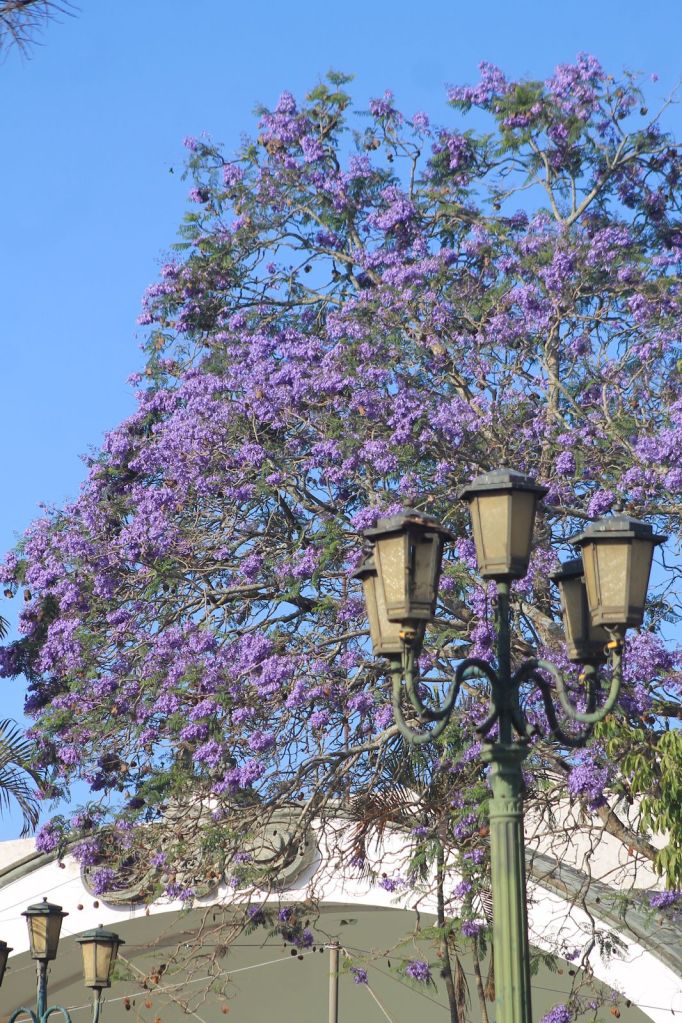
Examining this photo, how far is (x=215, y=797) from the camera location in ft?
43.6

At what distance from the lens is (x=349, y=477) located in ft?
45.1

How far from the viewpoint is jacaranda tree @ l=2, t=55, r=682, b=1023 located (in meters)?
13.1

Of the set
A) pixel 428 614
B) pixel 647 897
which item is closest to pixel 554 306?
pixel 647 897

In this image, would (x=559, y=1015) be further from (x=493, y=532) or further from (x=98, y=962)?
(x=493, y=532)

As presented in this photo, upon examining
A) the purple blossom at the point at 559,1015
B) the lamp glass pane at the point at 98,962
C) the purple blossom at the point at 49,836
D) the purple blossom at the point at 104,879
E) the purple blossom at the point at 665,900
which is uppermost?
the purple blossom at the point at 49,836

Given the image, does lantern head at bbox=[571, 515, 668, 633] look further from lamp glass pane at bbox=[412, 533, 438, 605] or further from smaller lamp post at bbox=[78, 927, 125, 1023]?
smaller lamp post at bbox=[78, 927, 125, 1023]

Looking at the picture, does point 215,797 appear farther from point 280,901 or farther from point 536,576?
point 536,576

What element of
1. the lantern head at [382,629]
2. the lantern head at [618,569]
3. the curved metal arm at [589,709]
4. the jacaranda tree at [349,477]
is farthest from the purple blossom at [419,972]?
the lantern head at [618,569]

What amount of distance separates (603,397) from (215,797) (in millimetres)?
4588

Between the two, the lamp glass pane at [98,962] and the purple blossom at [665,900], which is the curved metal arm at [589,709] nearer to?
the purple blossom at [665,900]

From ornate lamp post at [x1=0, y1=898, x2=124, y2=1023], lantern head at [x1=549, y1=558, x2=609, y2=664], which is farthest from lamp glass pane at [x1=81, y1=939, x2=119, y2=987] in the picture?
lantern head at [x1=549, y1=558, x2=609, y2=664]

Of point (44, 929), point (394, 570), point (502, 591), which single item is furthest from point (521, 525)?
point (44, 929)

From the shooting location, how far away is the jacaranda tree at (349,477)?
13.1 meters

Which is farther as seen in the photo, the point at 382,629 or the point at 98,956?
the point at 98,956
